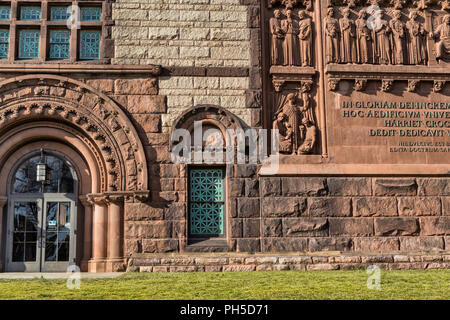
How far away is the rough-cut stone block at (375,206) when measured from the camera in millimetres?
13039

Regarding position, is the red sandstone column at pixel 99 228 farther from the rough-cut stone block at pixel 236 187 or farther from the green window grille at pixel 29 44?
the green window grille at pixel 29 44

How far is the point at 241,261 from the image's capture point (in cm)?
1232

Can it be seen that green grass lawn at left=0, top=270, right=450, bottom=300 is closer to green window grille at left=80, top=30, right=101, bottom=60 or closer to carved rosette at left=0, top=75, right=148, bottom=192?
carved rosette at left=0, top=75, right=148, bottom=192

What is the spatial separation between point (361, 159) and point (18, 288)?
854 centimetres

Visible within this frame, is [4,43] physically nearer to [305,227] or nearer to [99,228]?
[99,228]

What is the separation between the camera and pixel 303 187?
→ 42.7ft

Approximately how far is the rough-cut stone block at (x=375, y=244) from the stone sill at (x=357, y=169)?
1.60 m

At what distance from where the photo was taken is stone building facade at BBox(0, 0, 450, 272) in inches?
506

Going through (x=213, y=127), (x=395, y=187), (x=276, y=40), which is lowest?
(x=395, y=187)

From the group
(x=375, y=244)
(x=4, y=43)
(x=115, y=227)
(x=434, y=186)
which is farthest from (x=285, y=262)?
(x=4, y=43)

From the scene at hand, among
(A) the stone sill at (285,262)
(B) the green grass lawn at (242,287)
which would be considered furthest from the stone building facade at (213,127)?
(B) the green grass lawn at (242,287)

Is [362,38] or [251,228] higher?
[362,38]

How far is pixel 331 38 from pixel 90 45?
20.1 feet

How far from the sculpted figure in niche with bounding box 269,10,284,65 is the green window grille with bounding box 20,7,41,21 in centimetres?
592
